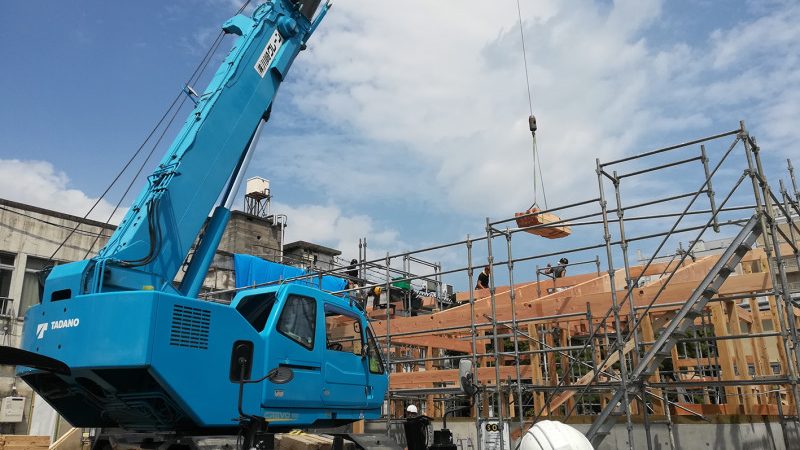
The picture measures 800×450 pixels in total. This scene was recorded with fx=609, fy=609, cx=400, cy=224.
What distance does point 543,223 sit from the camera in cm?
1239

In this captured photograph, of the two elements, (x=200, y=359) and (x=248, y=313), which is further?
(x=248, y=313)

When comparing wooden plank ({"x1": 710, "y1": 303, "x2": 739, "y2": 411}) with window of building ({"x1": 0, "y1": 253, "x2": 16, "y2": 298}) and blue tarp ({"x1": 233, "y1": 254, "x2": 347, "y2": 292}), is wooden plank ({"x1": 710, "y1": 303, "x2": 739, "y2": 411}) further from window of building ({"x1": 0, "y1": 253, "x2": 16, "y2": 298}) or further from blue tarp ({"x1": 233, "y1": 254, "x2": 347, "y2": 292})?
window of building ({"x1": 0, "y1": 253, "x2": 16, "y2": 298})

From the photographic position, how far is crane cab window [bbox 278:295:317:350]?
7.32m

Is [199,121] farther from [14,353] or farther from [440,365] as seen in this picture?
[440,365]

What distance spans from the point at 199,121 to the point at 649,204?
740cm

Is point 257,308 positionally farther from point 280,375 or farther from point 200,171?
point 200,171

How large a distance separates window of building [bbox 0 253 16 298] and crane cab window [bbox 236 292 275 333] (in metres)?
14.9

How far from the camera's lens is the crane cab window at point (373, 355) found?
8.62 meters

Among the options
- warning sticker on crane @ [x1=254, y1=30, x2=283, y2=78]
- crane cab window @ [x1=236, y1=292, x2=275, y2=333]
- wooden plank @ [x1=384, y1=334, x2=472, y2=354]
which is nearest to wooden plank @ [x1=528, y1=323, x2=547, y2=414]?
wooden plank @ [x1=384, y1=334, x2=472, y2=354]

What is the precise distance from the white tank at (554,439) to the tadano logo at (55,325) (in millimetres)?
4709

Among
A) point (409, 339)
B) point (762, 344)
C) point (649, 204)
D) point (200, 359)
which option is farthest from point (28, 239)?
Answer: point (762, 344)

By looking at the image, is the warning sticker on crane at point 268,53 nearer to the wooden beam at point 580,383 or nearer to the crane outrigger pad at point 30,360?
the crane outrigger pad at point 30,360

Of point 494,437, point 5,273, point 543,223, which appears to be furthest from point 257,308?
point 5,273

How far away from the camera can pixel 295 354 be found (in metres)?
7.23
